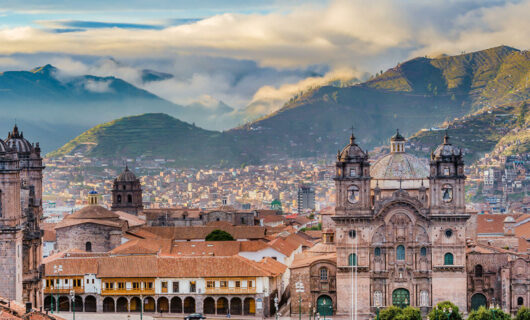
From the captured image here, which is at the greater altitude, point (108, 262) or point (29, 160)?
point (29, 160)

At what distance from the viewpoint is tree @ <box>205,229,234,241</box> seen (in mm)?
120750

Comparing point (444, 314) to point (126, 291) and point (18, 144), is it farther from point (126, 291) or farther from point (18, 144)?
point (18, 144)

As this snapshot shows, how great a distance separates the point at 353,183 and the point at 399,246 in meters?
6.07

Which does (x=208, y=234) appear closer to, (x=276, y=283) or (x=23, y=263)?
(x=276, y=283)

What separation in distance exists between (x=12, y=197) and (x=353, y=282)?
93.5 feet

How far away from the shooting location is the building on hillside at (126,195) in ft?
519

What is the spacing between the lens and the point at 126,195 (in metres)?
159

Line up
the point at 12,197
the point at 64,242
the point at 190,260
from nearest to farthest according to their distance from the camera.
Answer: the point at 12,197 → the point at 190,260 → the point at 64,242

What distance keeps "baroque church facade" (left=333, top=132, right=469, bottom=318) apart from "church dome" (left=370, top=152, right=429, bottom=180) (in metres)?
3.69

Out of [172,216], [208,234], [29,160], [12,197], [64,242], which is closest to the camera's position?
[12,197]

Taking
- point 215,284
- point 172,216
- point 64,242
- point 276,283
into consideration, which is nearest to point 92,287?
point 215,284

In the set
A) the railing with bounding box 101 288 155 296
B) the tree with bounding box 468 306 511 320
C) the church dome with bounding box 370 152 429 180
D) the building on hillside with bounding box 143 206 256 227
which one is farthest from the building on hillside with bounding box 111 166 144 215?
the tree with bounding box 468 306 511 320

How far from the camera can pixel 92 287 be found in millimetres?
89125

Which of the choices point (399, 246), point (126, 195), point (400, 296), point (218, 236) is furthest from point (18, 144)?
point (126, 195)
